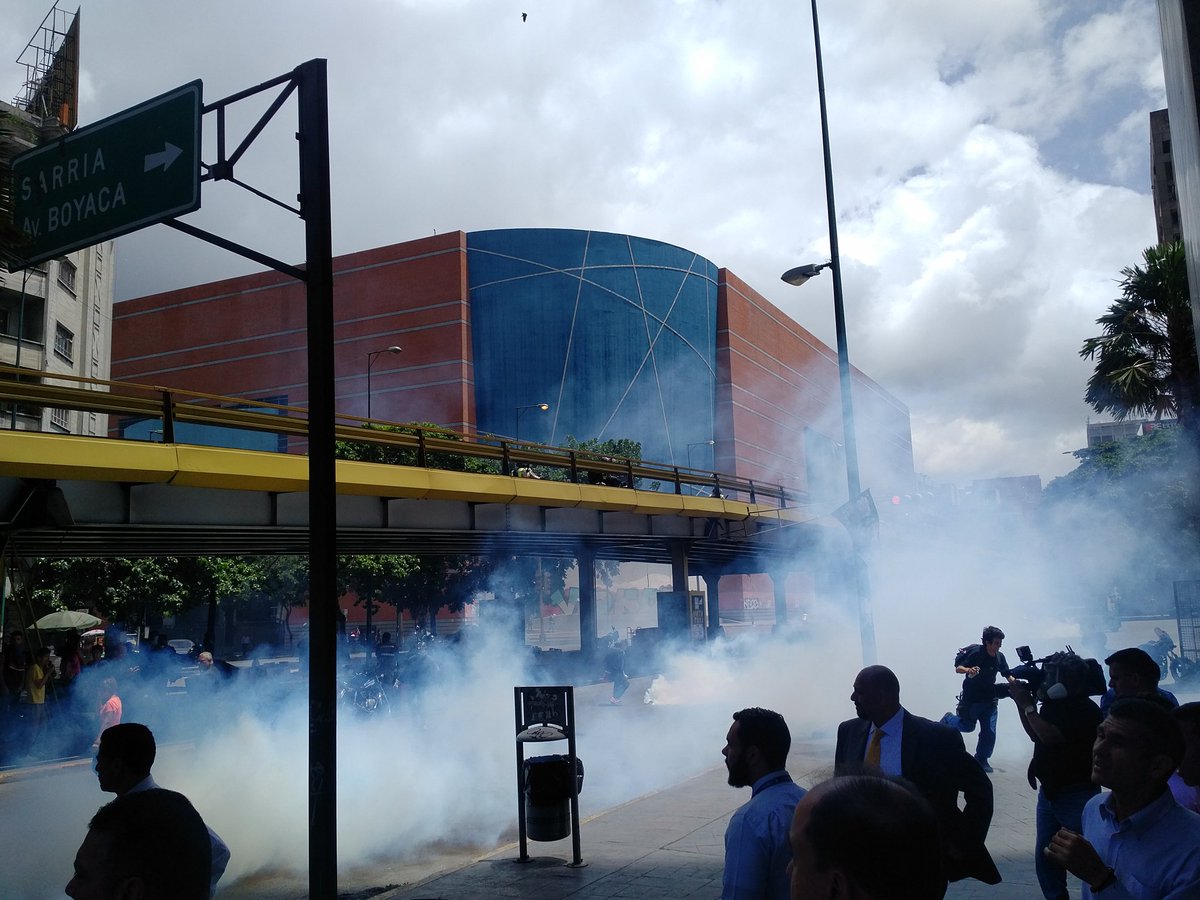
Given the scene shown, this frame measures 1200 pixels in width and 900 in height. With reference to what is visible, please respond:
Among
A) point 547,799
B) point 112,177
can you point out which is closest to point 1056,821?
point 547,799

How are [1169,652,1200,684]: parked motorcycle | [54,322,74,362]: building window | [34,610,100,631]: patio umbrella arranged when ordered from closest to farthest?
1. [1169,652,1200,684]: parked motorcycle
2. [34,610,100,631]: patio umbrella
3. [54,322,74,362]: building window

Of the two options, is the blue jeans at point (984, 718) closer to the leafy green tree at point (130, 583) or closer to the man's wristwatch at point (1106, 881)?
the man's wristwatch at point (1106, 881)

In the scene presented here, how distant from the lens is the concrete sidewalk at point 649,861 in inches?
249

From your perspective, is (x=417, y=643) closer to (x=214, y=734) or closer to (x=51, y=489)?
(x=214, y=734)

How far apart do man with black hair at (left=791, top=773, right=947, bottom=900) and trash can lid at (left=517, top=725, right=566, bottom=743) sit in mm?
5955

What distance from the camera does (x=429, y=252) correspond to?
177ft

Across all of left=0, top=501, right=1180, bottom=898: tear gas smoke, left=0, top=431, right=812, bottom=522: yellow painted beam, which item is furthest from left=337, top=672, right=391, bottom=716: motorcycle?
left=0, top=431, right=812, bottom=522: yellow painted beam

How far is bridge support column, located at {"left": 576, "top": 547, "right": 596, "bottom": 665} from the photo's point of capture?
3000 cm

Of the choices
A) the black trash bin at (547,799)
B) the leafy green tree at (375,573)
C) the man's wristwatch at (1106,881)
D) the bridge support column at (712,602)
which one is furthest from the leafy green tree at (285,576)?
the man's wristwatch at (1106,881)

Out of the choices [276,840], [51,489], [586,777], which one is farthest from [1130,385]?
[51,489]

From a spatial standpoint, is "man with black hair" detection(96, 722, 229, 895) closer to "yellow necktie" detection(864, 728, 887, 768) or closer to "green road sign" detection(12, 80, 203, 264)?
"yellow necktie" detection(864, 728, 887, 768)

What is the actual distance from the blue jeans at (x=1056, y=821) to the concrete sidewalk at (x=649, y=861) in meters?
1.42

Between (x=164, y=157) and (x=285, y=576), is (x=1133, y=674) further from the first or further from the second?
(x=285, y=576)

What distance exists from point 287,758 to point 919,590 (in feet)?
64.8
